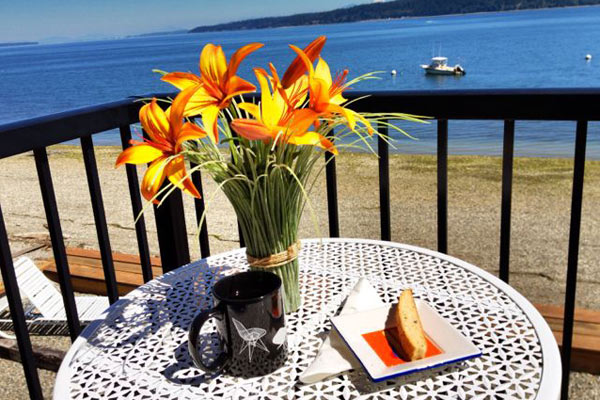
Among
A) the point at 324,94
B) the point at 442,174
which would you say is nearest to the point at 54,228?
the point at 324,94

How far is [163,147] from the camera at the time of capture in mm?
829

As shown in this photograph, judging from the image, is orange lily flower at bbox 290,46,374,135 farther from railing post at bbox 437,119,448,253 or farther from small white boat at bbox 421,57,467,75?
small white boat at bbox 421,57,467,75

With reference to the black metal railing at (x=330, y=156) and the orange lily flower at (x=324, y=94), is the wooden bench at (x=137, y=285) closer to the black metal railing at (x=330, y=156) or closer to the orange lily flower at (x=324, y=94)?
the black metal railing at (x=330, y=156)

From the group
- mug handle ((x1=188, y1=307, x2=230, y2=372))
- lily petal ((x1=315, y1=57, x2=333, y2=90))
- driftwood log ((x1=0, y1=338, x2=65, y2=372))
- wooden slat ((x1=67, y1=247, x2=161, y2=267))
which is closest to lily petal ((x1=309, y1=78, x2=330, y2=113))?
lily petal ((x1=315, y1=57, x2=333, y2=90))

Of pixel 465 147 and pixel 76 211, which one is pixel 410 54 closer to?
pixel 465 147

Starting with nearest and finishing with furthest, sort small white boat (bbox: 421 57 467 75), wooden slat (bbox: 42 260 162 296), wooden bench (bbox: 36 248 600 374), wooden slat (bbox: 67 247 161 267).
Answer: wooden bench (bbox: 36 248 600 374) → wooden slat (bbox: 42 260 162 296) → wooden slat (bbox: 67 247 161 267) → small white boat (bbox: 421 57 467 75)

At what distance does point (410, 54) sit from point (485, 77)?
1900 centimetres

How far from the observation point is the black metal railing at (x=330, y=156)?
52.1 inches

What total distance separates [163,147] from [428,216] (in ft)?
16.0

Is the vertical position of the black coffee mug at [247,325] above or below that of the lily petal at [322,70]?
below

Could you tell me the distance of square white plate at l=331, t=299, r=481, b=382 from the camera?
788mm

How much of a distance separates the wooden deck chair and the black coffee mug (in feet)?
7.90

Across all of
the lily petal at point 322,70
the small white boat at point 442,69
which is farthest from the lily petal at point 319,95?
the small white boat at point 442,69

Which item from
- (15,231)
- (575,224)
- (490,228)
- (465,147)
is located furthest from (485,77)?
(575,224)
